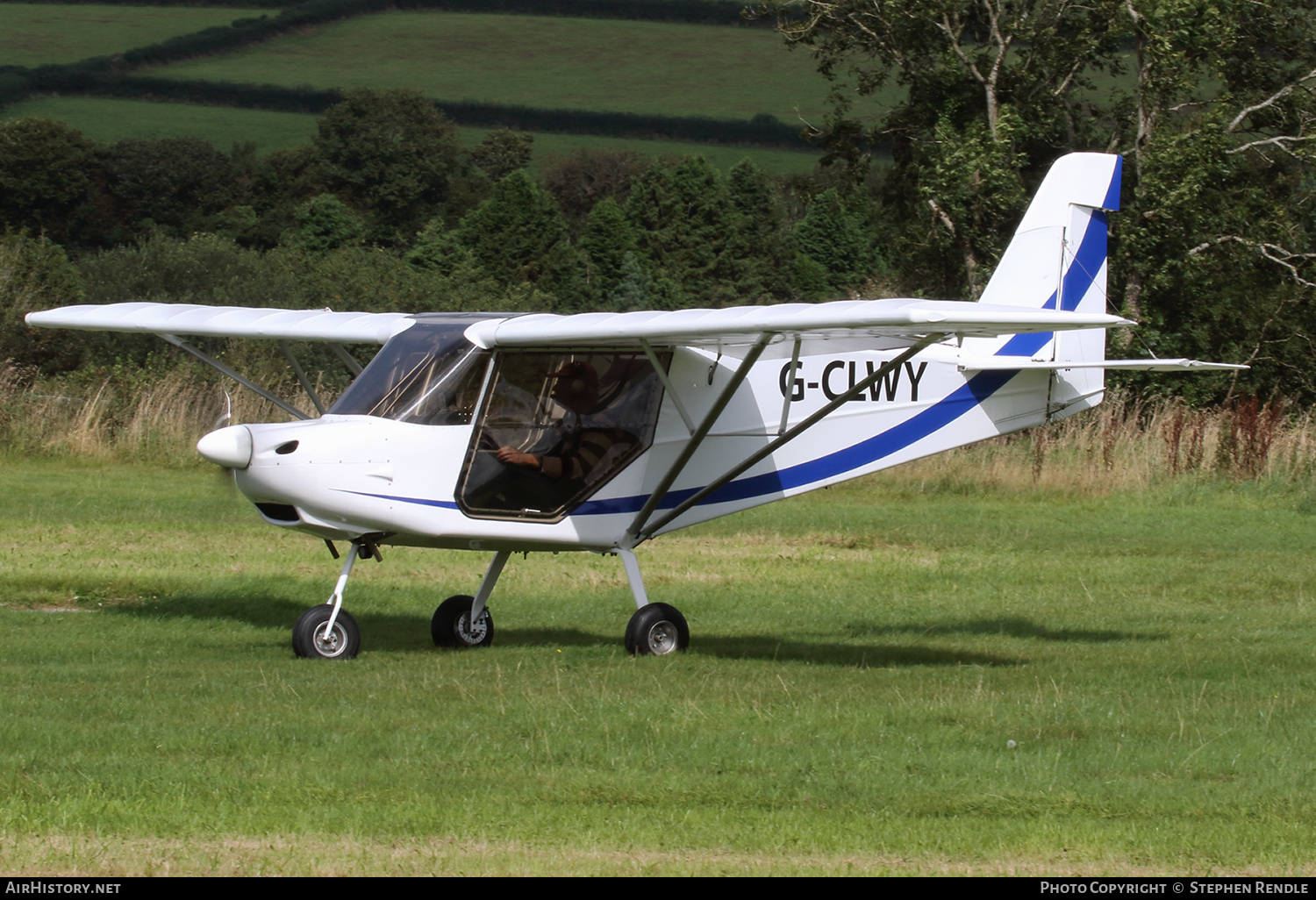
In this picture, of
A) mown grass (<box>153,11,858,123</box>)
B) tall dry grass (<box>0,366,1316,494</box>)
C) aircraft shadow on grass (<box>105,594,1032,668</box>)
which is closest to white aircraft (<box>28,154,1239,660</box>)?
aircraft shadow on grass (<box>105,594,1032,668</box>)

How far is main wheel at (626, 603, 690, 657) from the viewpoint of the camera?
10273mm

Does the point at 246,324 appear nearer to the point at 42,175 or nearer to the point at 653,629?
the point at 653,629

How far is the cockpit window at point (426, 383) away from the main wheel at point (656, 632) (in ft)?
5.89

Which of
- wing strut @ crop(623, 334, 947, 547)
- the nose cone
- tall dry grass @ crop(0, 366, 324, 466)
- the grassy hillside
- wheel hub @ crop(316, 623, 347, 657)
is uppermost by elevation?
the nose cone

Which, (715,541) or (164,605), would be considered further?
(715,541)

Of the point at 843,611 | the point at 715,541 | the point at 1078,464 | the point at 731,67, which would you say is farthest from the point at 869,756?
the point at 731,67

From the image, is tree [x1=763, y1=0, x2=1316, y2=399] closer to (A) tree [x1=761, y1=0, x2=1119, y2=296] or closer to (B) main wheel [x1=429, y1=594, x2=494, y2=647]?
(A) tree [x1=761, y1=0, x2=1119, y2=296]

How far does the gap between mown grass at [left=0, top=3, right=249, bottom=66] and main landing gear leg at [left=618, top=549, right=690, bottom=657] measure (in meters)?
86.8

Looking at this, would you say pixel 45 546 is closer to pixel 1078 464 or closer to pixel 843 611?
pixel 843 611

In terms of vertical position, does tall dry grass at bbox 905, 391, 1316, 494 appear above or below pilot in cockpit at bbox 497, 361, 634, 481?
below

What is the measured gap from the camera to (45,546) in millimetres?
14797

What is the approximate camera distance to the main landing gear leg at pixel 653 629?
33.7 ft

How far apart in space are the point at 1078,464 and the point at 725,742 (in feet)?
49.8

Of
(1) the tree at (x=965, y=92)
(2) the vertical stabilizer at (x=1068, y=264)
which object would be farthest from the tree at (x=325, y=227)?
(2) the vertical stabilizer at (x=1068, y=264)
